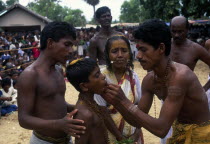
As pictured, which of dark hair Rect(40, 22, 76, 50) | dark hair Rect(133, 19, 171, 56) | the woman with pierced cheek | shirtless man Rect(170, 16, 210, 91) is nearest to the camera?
dark hair Rect(133, 19, 171, 56)

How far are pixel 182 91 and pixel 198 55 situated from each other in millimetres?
2242

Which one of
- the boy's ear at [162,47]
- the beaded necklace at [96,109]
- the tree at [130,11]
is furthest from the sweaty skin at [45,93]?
the tree at [130,11]

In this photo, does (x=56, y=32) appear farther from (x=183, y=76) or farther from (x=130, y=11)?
(x=130, y=11)

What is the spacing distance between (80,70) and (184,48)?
2360mm

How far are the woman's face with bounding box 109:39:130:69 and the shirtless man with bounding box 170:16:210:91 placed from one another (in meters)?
1.39

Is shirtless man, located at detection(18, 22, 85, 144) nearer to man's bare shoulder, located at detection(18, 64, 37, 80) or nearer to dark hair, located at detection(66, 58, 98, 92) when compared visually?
man's bare shoulder, located at detection(18, 64, 37, 80)

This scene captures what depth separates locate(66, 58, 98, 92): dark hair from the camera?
8.00 ft

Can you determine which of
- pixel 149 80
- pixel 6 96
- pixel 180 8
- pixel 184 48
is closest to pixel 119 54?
pixel 149 80

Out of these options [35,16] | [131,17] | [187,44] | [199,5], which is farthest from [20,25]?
[131,17]

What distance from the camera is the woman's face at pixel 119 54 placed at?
301 centimetres

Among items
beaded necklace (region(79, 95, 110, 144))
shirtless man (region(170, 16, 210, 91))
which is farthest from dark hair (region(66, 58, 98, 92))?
shirtless man (region(170, 16, 210, 91))

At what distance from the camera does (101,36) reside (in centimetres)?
504

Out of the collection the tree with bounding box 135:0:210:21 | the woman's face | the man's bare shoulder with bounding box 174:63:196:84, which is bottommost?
the man's bare shoulder with bounding box 174:63:196:84

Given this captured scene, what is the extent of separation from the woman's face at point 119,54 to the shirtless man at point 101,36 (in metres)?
1.77
